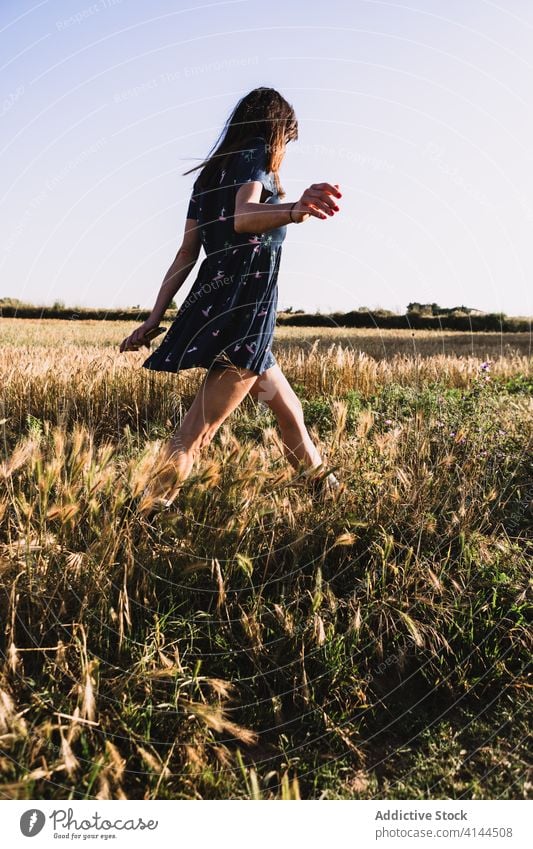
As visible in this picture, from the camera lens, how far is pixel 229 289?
123 inches

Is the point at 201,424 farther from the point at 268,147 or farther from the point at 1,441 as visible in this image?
the point at 1,441

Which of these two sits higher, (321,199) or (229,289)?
(321,199)

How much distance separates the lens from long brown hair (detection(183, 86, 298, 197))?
3.03 metres

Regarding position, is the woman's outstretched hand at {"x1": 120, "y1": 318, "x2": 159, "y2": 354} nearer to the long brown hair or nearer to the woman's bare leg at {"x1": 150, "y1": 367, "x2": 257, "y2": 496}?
the woman's bare leg at {"x1": 150, "y1": 367, "x2": 257, "y2": 496}

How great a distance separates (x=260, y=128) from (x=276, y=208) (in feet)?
2.14

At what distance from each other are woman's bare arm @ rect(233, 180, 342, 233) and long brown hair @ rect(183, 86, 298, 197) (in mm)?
268

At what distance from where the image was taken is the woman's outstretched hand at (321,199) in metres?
2.41

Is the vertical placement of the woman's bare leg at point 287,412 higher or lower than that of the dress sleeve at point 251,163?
lower

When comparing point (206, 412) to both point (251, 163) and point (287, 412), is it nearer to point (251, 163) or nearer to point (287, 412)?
point (287, 412)

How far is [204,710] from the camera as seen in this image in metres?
2.25

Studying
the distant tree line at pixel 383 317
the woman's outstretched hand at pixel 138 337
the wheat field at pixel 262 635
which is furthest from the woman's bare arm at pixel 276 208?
the distant tree line at pixel 383 317

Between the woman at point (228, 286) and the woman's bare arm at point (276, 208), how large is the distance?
0.12m

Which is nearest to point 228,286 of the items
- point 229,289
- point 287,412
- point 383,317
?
point 229,289

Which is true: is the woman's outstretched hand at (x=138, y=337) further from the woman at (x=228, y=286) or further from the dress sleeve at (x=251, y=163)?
the dress sleeve at (x=251, y=163)
